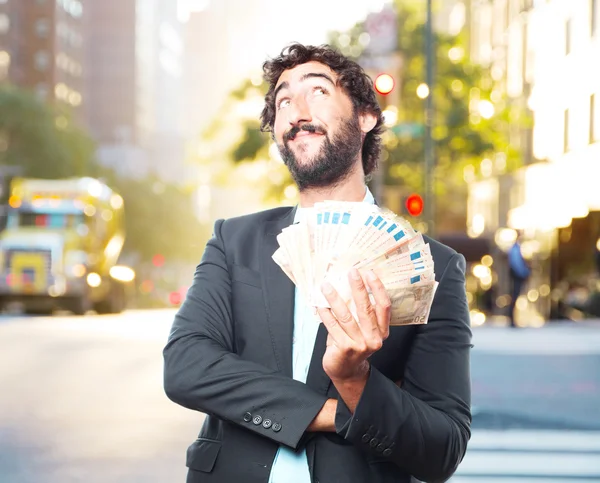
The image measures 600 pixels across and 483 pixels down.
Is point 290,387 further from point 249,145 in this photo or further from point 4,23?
point 4,23

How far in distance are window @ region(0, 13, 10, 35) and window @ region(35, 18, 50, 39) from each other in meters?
4.46

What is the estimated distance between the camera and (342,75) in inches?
131

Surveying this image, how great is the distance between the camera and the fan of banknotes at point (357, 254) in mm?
2629

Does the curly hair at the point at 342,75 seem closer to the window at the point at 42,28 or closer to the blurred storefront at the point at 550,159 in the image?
the blurred storefront at the point at 550,159

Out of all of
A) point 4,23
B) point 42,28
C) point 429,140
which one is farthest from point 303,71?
point 42,28

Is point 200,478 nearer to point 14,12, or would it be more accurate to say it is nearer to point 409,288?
point 409,288

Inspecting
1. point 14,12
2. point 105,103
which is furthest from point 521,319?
point 105,103

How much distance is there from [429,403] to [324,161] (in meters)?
0.69

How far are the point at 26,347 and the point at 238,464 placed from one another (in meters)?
19.2

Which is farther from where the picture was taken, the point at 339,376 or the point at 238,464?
the point at 238,464

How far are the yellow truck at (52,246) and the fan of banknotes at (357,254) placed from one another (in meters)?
31.2

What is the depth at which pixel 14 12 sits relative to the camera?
→ 12012 cm

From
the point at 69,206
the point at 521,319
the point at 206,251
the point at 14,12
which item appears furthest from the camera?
the point at 14,12

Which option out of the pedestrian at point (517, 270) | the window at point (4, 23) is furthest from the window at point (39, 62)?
the pedestrian at point (517, 270)
